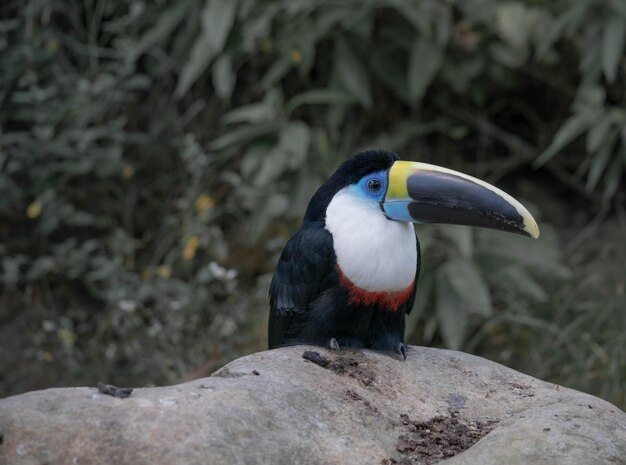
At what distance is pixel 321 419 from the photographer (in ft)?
9.04

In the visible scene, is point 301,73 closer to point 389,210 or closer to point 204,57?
point 204,57

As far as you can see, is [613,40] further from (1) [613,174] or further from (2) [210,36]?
(2) [210,36]

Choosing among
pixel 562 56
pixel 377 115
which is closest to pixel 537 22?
pixel 562 56

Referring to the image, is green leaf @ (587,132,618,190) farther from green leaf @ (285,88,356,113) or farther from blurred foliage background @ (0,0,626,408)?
green leaf @ (285,88,356,113)

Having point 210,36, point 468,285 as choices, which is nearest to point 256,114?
point 210,36

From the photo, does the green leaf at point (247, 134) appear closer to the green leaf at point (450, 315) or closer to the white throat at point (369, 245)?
the green leaf at point (450, 315)

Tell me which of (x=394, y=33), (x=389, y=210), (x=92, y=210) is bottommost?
(x=92, y=210)

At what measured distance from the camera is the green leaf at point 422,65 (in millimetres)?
5625

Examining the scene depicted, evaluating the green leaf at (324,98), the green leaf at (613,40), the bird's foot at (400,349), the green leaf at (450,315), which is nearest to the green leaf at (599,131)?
the green leaf at (613,40)

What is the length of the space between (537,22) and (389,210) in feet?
8.33

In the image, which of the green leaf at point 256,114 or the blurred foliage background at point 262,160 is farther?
the green leaf at point 256,114

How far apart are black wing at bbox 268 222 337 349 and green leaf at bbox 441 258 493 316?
64.1 inches

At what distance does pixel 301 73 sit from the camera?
5961 mm

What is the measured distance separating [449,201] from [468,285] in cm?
182
